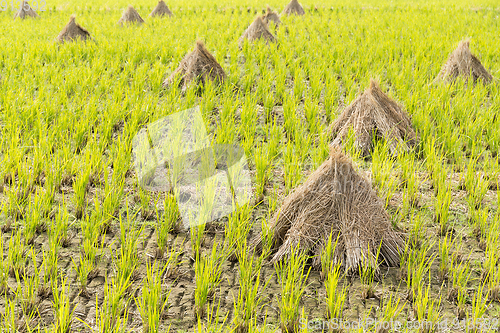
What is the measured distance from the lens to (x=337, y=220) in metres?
2.15

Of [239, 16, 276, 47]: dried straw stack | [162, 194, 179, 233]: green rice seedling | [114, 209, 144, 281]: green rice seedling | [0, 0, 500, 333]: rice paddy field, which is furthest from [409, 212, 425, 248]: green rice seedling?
[239, 16, 276, 47]: dried straw stack

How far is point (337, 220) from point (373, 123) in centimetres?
151

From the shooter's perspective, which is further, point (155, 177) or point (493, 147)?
point (493, 147)

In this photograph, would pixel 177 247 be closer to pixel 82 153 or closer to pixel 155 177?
pixel 155 177

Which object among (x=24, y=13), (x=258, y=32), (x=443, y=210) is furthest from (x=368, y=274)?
(x=24, y=13)

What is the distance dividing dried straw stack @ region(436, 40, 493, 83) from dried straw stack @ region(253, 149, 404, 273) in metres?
3.03

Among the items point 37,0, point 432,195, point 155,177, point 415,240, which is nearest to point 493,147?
point 432,195

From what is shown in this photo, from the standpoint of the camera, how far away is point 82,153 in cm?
322

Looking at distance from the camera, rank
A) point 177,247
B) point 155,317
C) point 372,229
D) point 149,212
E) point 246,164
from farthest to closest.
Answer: point 246,164, point 149,212, point 177,247, point 372,229, point 155,317

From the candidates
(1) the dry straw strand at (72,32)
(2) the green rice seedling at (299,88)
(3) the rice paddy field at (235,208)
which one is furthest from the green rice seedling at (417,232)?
(1) the dry straw strand at (72,32)

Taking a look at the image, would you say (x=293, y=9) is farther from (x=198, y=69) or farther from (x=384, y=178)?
(x=384, y=178)

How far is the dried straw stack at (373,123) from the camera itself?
3.37 meters

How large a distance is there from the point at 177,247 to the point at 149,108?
182 centimetres

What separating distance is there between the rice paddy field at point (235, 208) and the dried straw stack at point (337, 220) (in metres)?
0.08
